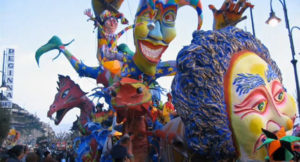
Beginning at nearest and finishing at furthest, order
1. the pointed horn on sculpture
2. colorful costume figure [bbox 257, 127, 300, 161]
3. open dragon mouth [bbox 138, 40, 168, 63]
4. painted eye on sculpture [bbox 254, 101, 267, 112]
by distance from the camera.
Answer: colorful costume figure [bbox 257, 127, 300, 161], painted eye on sculpture [bbox 254, 101, 267, 112], open dragon mouth [bbox 138, 40, 168, 63], the pointed horn on sculpture

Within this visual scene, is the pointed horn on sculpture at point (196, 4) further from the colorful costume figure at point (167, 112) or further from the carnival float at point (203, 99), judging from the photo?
the colorful costume figure at point (167, 112)

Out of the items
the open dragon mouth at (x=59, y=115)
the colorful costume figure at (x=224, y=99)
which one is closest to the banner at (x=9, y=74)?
the open dragon mouth at (x=59, y=115)

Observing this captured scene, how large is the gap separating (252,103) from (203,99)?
0.53m

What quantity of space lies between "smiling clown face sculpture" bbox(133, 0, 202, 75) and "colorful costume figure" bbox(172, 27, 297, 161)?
5.37ft

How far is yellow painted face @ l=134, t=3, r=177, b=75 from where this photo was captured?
5109mm

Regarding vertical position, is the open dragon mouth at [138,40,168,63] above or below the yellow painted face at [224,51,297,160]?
above

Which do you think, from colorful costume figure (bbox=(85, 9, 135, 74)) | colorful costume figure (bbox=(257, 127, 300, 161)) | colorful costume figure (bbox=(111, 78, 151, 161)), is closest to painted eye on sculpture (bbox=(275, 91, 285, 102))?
colorful costume figure (bbox=(257, 127, 300, 161))

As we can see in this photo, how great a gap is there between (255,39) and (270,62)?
1.17 ft

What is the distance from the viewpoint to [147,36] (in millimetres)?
5176

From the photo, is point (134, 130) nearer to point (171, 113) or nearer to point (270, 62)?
point (171, 113)

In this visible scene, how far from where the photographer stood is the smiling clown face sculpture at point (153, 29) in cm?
510

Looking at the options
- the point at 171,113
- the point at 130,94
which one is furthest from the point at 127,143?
the point at 171,113

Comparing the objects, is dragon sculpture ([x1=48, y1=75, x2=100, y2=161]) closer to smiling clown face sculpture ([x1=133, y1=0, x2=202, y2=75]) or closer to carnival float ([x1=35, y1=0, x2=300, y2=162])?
carnival float ([x1=35, y1=0, x2=300, y2=162])

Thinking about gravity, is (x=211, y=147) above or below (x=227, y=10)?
below
